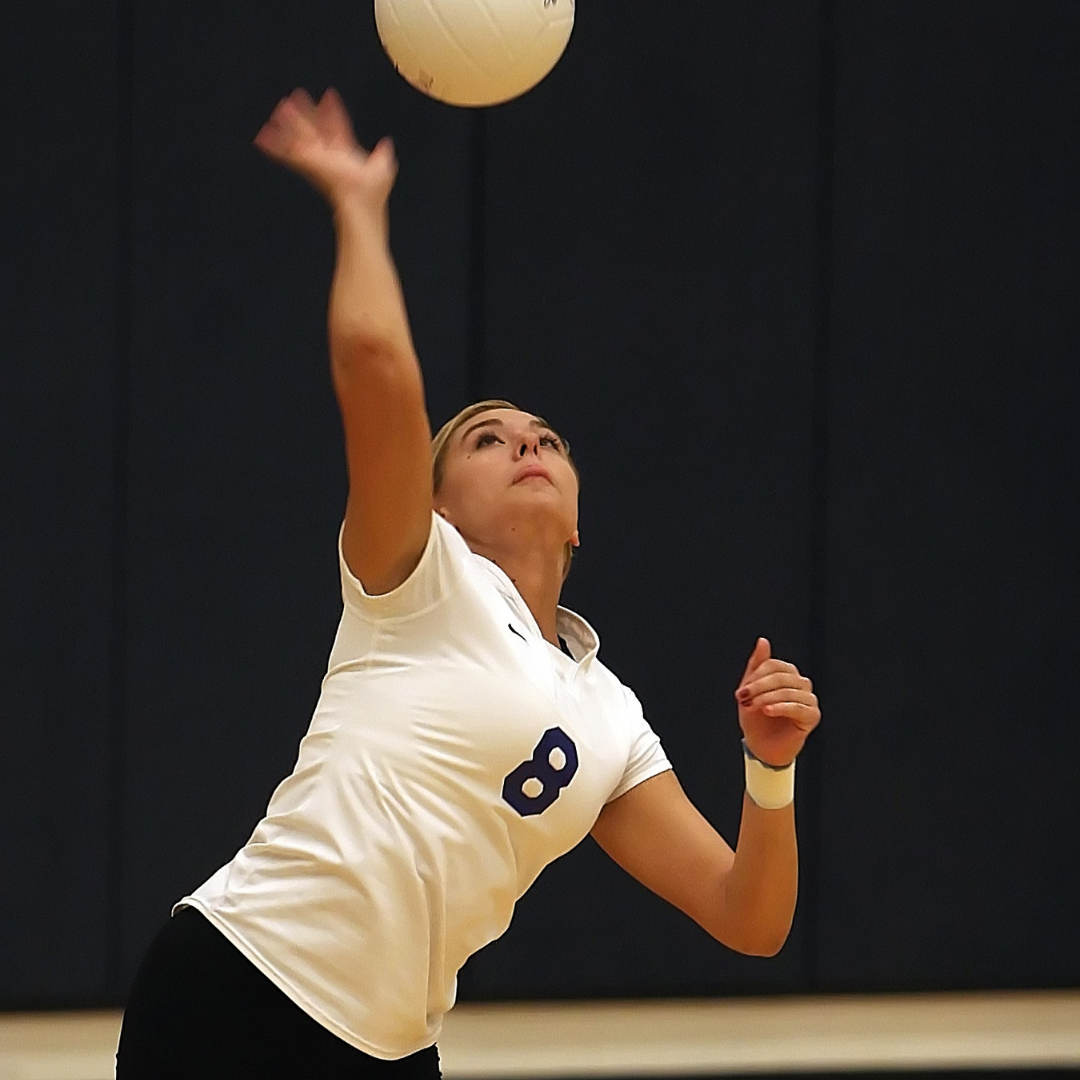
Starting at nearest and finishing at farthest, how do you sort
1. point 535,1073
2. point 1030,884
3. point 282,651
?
point 535,1073 → point 282,651 → point 1030,884

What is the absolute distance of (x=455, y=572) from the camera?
2.04 m

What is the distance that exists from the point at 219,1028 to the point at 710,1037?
224 cm

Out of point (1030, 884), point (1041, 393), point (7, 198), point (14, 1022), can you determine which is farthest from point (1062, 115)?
point (14, 1022)

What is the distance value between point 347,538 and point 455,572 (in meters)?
0.14

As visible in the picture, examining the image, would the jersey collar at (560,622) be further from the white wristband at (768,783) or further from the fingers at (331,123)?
the fingers at (331,123)

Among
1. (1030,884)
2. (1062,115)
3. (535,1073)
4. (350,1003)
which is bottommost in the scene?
(535,1073)

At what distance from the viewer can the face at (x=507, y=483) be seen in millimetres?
2242

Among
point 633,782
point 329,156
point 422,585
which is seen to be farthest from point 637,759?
point 329,156

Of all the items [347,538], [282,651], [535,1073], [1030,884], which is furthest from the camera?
[1030,884]

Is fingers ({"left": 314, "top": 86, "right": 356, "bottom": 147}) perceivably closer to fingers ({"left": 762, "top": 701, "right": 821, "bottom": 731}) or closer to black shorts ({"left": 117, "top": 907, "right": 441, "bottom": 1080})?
fingers ({"left": 762, "top": 701, "right": 821, "bottom": 731})

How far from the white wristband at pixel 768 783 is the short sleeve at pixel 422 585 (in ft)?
1.33

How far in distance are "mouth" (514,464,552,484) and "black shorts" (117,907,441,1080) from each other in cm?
65

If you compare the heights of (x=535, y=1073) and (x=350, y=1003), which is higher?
(x=350, y=1003)

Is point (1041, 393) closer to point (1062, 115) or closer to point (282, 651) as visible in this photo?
point (1062, 115)
